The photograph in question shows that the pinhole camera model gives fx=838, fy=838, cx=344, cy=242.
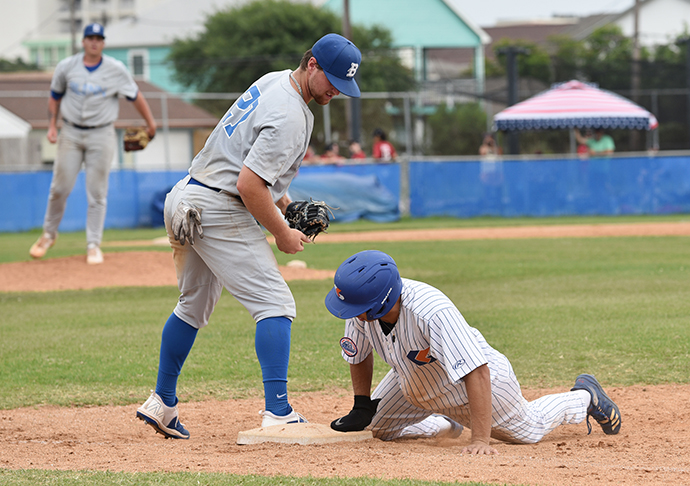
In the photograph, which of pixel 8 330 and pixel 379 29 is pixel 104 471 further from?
pixel 379 29

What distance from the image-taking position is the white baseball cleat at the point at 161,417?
14.1 feet

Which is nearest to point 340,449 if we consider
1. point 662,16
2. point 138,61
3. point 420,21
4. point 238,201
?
point 238,201

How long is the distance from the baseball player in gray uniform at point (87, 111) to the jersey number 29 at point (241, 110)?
5.20 m

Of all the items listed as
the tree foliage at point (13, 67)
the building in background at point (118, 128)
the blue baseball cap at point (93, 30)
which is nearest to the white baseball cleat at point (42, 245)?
the blue baseball cap at point (93, 30)

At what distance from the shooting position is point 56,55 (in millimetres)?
85312

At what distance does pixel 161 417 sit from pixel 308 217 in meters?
1.28

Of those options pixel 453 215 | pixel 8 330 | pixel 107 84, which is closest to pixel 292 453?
pixel 8 330

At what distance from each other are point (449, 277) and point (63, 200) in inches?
183

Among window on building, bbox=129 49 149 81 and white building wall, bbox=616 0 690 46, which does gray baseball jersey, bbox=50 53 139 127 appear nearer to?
window on building, bbox=129 49 149 81

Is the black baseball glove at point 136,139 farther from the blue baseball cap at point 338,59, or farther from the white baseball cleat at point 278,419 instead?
the white baseball cleat at point 278,419

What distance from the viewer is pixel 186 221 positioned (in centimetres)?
404

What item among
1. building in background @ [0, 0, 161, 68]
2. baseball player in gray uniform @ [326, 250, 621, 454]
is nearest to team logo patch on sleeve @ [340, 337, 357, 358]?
baseball player in gray uniform @ [326, 250, 621, 454]

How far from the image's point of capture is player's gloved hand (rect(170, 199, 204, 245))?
405 cm

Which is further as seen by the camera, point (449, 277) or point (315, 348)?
point (449, 277)
